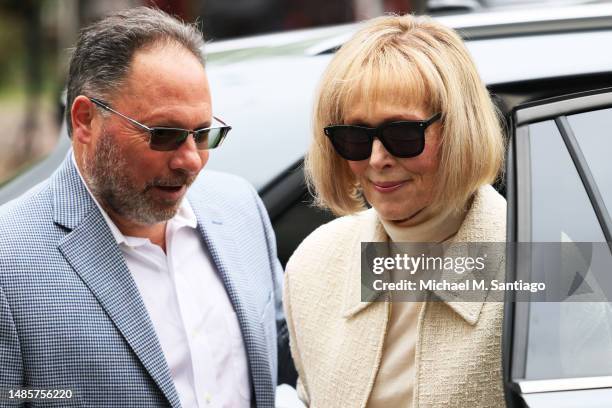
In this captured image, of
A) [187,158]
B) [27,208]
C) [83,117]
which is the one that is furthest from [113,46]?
[27,208]

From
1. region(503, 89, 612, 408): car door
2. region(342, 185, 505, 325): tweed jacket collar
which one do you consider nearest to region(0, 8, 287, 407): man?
region(342, 185, 505, 325): tweed jacket collar

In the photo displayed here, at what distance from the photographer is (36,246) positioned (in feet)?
8.04

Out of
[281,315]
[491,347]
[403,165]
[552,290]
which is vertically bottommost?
[281,315]

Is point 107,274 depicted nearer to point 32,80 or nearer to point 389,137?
point 389,137

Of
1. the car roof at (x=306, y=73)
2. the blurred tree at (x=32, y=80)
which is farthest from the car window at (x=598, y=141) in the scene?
the blurred tree at (x=32, y=80)

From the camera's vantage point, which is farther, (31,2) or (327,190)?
(31,2)

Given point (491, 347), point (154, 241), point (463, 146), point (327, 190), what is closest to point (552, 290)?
point (491, 347)

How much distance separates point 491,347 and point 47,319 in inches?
40.3

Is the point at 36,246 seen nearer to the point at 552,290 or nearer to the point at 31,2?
the point at 552,290

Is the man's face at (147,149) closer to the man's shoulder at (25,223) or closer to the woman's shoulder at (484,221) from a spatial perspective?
the man's shoulder at (25,223)

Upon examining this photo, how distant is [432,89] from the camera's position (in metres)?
2.27

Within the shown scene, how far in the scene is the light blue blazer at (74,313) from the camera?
2.35 m

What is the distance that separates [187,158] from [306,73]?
97cm

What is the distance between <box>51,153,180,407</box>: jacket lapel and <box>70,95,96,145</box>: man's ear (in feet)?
0.48
